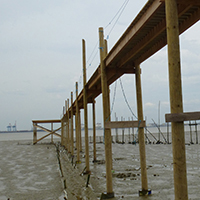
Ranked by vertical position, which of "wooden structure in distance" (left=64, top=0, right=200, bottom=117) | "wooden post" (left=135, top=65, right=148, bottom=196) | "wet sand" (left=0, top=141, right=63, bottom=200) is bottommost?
"wet sand" (left=0, top=141, right=63, bottom=200)

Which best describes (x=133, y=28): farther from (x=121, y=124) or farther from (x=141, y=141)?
(x=141, y=141)

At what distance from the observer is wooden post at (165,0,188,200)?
4340 millimetres

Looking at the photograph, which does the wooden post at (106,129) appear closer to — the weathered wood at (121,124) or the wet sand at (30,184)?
the weathered wood at (121,124)

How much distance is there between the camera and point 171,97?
4449 mm

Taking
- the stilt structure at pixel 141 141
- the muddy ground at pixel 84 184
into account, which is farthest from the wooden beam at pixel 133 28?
the muddy ground at pixel 84 184

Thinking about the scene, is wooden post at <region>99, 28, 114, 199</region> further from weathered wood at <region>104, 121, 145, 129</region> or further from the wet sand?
the wet sand

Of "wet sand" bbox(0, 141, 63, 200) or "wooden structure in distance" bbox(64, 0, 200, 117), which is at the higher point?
"wooden structure in distance" bbox(64, 0, 200, 117)

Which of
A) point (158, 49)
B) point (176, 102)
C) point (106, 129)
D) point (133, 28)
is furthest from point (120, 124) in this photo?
point (176, 102)

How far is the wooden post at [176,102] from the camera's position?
14.2ft

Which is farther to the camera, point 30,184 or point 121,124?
point 30,184

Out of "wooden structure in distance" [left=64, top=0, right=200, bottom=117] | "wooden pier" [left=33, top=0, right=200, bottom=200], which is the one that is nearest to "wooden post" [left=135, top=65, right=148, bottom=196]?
"wooden pier" [left=33, top=0, right=200, bottom=200]

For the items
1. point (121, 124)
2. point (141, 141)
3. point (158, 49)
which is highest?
point (158, 49)

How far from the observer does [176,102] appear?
14.4ft

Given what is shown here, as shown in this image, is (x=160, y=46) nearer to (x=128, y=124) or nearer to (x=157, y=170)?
(x=128, y=124)
